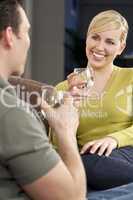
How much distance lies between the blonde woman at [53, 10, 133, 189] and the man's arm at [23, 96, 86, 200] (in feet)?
1.47

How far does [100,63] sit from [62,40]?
6.14 feet

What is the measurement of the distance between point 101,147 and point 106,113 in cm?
24

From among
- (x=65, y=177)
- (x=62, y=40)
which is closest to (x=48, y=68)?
(x=62, y=40)

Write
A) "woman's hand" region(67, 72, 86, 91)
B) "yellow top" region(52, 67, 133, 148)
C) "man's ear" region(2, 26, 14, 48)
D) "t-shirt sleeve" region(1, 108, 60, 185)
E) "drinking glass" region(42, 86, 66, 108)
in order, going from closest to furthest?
"t-shirt sleeve" region(1, 108, 60, 185)
"man's ear" region(2, 26, 14, 48)
"drinking glass" region(42, 86, 66, 108)
"woman's hand" region(67, 72, 86, 91)
"yellow top" region(52, 67, 133, 148)

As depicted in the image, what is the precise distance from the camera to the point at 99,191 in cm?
156

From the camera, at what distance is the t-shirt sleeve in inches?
38.0

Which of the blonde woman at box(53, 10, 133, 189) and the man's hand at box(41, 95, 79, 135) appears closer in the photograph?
the man's hand at box(41, 95, 79, 135)

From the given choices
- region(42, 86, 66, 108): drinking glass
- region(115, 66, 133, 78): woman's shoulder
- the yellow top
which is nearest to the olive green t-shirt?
region(42, 86, 66, 108): drinking glass

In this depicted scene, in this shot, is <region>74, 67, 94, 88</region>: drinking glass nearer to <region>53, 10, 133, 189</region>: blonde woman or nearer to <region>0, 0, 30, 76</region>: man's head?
<region>53, 10, 133, 189</region>: blonde woman

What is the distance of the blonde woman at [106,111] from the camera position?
157 cm

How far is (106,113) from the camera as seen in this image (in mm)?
1866

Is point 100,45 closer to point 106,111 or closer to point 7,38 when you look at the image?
point 106,111

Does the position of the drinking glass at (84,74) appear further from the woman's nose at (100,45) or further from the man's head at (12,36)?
the man's head at (12,36)

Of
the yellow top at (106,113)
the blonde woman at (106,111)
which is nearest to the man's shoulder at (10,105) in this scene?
the blonde woman at (106,111)
